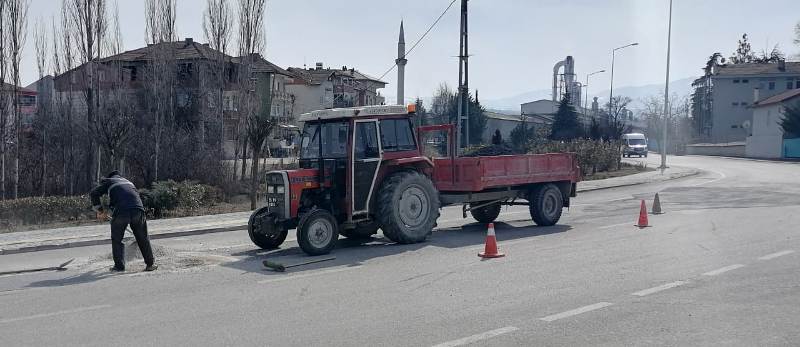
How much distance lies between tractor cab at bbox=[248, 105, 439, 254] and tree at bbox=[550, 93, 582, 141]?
4193cm

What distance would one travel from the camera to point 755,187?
28.2 m

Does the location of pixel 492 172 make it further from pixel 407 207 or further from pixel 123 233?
pixel 123 233

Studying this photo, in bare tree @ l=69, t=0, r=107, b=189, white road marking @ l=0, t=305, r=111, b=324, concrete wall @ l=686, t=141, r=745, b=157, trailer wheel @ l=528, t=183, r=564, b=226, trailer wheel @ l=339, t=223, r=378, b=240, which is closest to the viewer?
white road marking @ l=0, t=305, r=111, b=324

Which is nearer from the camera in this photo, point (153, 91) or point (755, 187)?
point (755, 187)

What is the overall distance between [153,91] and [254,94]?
14.8 feet

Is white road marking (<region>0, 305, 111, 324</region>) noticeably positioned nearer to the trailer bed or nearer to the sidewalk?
the sidewalk

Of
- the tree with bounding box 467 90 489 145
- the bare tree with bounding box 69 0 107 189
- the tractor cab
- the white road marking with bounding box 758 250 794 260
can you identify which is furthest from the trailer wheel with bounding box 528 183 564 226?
the tree with bounding box 467 90 489 145

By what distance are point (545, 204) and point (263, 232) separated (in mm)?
6566

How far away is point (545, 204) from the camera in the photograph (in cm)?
1647

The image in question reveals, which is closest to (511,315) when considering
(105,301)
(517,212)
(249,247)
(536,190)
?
(105,301)

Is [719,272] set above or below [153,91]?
below

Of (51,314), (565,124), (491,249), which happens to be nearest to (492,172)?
(491,249)

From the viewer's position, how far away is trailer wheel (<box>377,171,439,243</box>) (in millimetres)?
13258

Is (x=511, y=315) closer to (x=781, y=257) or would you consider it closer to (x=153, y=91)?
(x=781, y=257)
